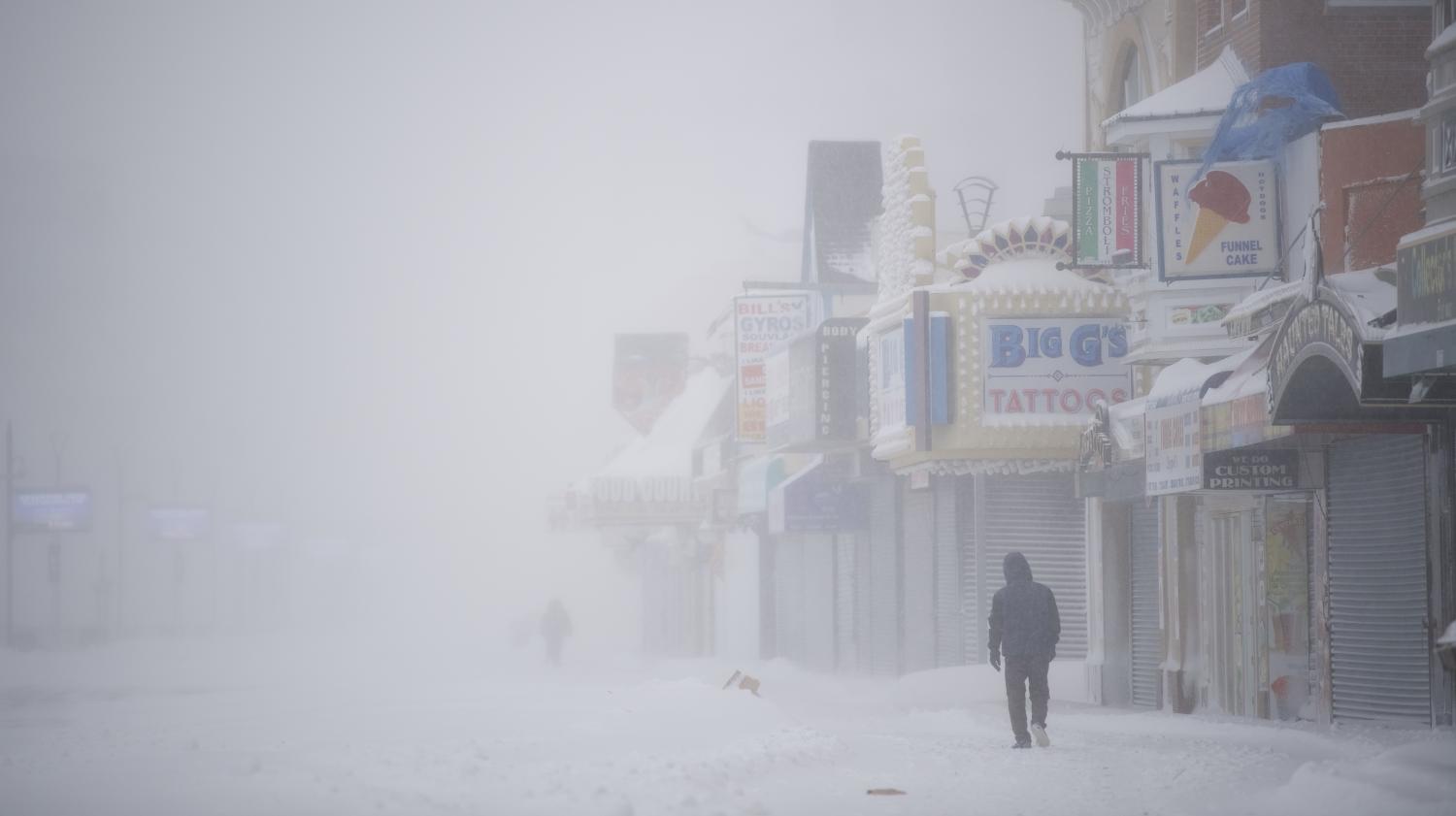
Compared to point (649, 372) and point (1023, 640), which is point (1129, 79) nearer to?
point (1023, 640)

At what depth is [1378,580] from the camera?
18188mm

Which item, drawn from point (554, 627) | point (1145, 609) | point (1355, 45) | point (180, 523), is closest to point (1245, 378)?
point (1355, 45)

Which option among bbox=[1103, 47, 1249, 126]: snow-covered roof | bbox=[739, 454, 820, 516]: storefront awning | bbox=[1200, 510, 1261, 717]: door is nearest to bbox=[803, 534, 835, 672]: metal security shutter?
bbox=[739, 454, 820, 516]: storefront awning

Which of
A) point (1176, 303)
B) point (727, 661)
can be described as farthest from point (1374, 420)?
point (727, 661)

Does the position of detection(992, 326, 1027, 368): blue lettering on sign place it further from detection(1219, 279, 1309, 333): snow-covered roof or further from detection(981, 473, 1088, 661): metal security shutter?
detection(1219, 279, 1309, 333): snow-covered roof

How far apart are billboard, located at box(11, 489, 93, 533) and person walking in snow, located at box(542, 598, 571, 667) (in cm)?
4703

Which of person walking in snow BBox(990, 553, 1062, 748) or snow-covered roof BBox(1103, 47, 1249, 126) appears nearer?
person walking in snow BBox(990, 553, 1062, 748)

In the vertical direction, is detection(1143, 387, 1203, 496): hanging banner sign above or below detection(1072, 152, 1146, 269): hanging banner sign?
below

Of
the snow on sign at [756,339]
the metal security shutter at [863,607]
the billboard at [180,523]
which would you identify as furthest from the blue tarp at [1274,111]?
the billboard at [180,523]

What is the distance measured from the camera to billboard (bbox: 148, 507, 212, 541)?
10531 cm

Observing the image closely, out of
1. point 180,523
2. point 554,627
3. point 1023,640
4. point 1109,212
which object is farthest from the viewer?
point 180,523

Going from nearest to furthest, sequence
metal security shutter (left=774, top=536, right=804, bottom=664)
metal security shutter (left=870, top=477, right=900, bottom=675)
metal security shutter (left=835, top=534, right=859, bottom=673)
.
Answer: metal security shutter (left=870, top=477, right=900, bottom=675)
metal security shutter (left=835, top=534, right=859, bottom=673)
metal security shutter (left=774, top=536, right=804, bottom=664)

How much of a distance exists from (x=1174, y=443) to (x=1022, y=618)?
393 centimetres

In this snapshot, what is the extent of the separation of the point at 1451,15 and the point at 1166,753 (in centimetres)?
645
